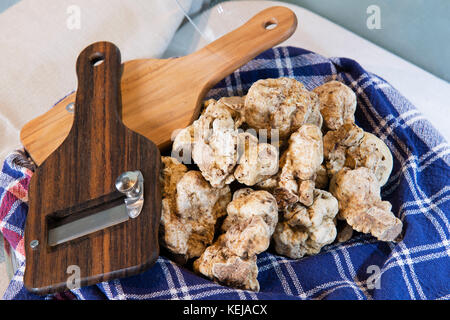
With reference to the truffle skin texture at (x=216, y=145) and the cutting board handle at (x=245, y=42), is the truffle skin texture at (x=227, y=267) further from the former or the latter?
the cutting board handle at (x=245, y=42)

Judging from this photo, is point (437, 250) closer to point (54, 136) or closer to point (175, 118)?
point (175, 118)

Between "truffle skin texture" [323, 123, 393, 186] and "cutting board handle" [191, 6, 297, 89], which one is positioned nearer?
"truffle skin texture" [323, 123, 393, 186]

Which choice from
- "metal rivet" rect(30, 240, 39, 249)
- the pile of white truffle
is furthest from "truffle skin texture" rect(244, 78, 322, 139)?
"metal rivet" rect(30, 240, 39, 249)

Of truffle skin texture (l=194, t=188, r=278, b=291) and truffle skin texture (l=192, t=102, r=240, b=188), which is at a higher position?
truffle skin texture (l=192, t=102, r=240, b=188)

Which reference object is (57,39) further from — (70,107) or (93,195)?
(93,195)

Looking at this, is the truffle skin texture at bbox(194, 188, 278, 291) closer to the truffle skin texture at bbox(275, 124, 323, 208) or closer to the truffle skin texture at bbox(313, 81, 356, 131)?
the truffle skin texture at bbox(275, 124, 323, 208)
